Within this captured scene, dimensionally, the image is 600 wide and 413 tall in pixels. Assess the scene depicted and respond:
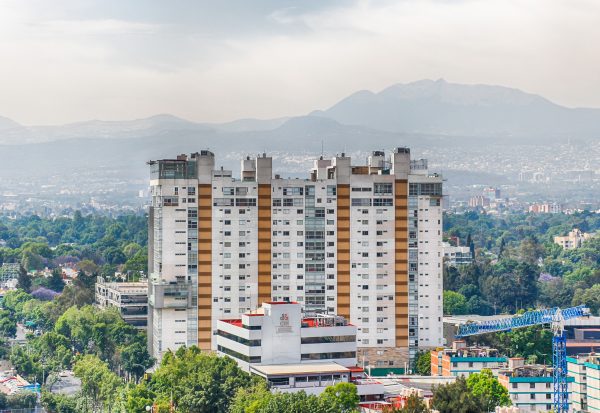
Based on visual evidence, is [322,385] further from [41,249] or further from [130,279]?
[41,249]

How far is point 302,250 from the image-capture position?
66875mm

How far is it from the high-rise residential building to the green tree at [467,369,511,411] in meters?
13.7

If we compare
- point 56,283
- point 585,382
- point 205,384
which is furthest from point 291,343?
point 56,283

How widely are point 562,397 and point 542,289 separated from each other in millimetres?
64160

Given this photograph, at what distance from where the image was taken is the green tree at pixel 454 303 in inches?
3964

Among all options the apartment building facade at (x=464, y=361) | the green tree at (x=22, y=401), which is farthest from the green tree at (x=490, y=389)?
the green tree at (x=22, y=401)

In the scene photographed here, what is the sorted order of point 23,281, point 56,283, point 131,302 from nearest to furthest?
point 131,302, point 56,283, point 23,281

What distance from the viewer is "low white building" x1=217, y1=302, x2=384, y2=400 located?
181 ft

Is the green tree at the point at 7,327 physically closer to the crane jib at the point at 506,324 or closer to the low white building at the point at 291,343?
the crane jib at the point at 506,324

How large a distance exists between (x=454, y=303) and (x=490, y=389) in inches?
1969

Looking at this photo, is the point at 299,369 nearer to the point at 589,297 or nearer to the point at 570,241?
the point at 589,297

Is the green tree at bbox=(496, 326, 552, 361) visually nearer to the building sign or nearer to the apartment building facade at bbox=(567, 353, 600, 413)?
the apartment building facade at bbox=(567, 353, 600, 413)

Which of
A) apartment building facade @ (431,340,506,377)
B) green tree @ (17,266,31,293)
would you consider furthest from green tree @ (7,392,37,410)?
green tree @ (17,266,31,293)

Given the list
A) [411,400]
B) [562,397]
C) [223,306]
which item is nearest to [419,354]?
[223,306]
